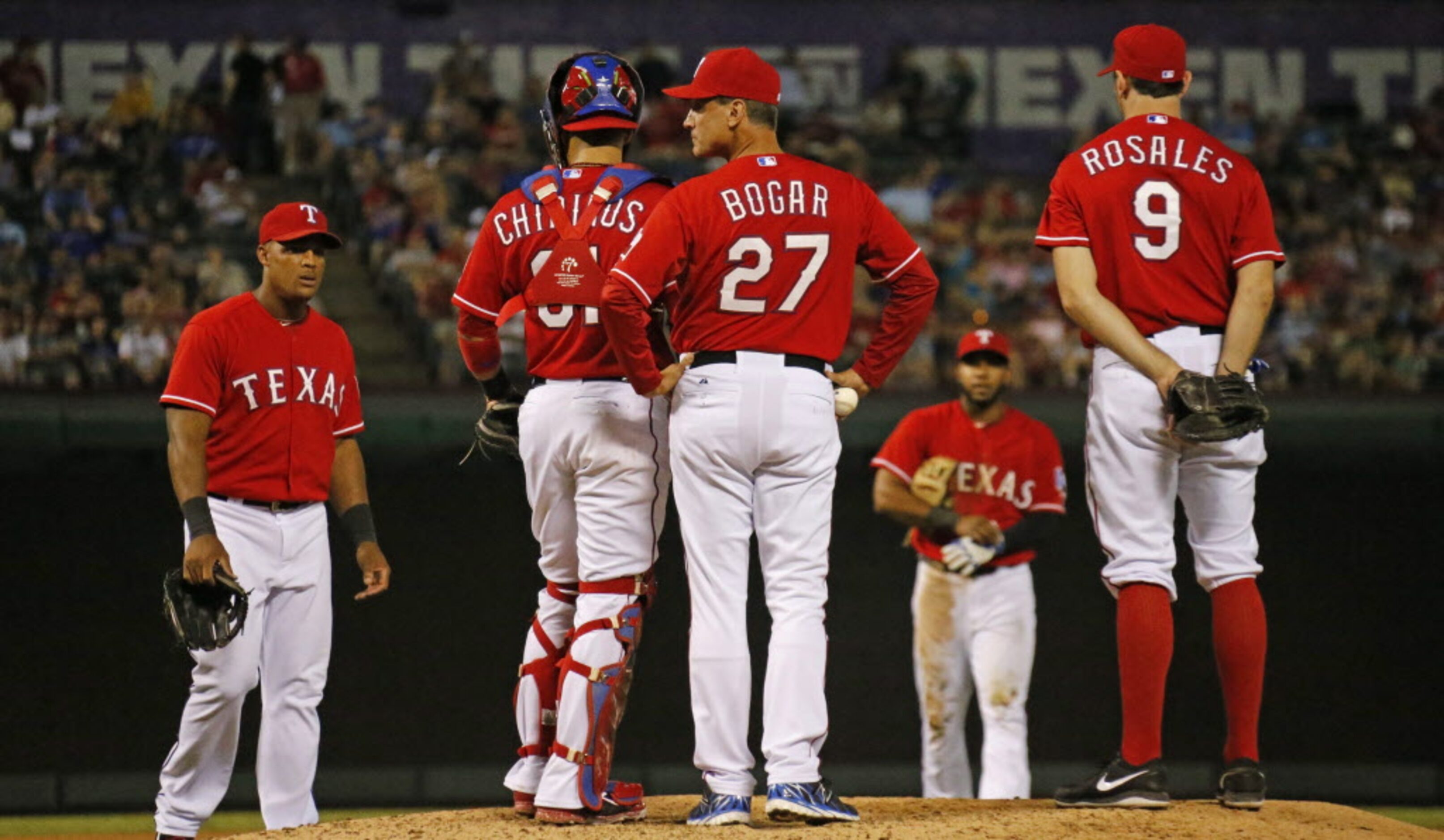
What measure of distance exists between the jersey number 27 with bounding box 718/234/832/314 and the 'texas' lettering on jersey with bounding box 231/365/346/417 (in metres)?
1.54

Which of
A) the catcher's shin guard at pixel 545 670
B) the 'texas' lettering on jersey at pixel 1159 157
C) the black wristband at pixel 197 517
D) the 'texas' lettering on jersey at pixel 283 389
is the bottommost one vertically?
the catcher's shin guard at pixel 545 670

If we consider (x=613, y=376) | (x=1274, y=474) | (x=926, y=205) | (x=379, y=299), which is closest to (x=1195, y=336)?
(x=613, y=376)

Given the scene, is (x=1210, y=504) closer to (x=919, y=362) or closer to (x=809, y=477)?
(x=809, y=477)

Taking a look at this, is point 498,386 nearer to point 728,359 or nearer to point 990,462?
point 728,359

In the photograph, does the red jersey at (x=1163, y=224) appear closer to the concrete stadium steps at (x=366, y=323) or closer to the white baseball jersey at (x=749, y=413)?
the white baseball jersey at (x=749, y=413)

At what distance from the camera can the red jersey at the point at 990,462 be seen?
23.7ft

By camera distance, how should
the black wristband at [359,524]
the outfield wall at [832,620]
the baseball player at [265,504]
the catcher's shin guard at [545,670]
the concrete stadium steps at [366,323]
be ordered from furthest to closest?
the concrete stadium steps at [366,323]
the outfield wall at [832,620]
the black wristband at [359,524]
the baseball player at [265,504]
the catcher's shin guard at [545,670]

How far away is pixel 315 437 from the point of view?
17.1 feet

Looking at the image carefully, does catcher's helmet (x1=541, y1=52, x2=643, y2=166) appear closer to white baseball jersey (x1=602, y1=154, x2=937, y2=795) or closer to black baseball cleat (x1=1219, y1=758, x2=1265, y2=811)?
white baseball jersey (x1=602, y1=154, x2=937, y2=795)

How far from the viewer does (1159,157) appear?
4.57m

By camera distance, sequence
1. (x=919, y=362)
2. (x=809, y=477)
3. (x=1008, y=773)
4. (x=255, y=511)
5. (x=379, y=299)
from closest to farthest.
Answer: (x=809, y=477)
(x=255, y=511)
(x=1008, y=773)
(x=919, y=362)
(x=379, y=299)

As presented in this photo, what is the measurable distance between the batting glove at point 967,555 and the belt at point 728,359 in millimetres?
2795

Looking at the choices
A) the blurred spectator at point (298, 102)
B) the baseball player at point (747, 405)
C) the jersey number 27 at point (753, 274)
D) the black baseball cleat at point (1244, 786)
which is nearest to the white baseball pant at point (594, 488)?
the baseball player at point (747, 405)

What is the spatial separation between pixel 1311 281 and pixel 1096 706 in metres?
5.38
